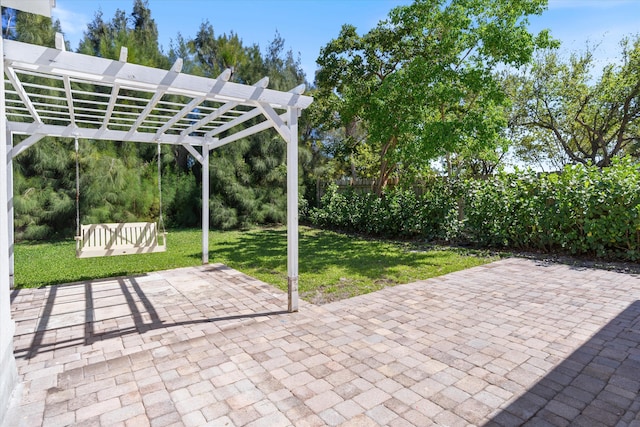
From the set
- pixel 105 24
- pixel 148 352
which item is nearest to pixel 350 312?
pixel 148 352

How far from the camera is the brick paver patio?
2211mm

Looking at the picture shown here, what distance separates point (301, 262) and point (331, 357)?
12.7ft

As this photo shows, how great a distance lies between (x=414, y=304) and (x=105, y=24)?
17776mm

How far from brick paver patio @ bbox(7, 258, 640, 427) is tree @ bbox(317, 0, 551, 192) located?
373 cm

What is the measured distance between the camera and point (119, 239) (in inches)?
219

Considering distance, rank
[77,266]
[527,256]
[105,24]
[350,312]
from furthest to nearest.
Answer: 1. [105,24]
2. [527,256]
3. [77,266]
4. [350,312]

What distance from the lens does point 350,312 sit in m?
3.98

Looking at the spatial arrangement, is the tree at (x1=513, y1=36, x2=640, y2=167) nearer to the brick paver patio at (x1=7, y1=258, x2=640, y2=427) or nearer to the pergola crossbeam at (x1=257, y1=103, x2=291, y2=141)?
the brick paver patio at (x1=7, y1=258, x2=640, y2=427)

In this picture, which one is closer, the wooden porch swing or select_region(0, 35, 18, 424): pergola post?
select_region(0, 35, 18, 424): pergola post

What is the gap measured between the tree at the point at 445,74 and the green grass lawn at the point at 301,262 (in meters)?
2.22

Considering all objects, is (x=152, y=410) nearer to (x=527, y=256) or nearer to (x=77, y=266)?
(x=77, y=266)

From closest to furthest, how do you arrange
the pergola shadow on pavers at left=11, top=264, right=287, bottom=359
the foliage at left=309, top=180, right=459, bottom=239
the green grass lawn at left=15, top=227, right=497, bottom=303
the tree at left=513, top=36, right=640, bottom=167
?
the pergola shadow on pavers at left=11, top=264, right=287, bottom=359 < the green grass lawn at left=15, top=227, right=497, bottom=303 < the foliage at left=309, top=180, right=459, bottom=239 < the tree at left=513, top=36, right=640, bottom=167

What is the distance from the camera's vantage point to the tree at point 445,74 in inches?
287

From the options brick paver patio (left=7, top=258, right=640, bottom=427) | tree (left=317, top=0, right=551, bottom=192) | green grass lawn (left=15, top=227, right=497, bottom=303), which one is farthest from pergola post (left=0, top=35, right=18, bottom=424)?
tree (left=317, top=0, right=551, bottom=192)
